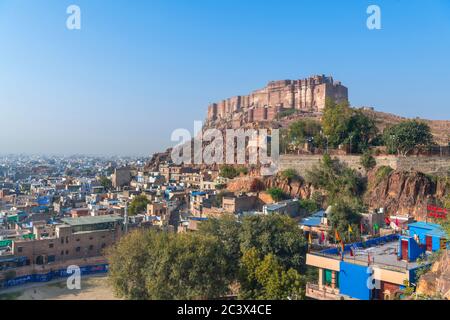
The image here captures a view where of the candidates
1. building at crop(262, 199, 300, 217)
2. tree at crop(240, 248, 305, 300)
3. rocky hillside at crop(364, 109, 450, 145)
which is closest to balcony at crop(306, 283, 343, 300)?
tree at crop(240, 248, 305, 300)

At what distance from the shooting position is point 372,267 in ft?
37.1

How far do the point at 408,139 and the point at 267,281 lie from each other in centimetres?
1594

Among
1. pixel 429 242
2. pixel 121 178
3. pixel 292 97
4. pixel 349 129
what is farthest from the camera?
pixel 292 97

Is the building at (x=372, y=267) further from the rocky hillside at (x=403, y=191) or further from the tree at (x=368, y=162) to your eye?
the tree at (x=368, y=162)

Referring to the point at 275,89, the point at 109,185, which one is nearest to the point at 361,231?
the point at 109,185

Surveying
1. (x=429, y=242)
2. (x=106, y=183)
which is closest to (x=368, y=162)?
(x=429, y=242)

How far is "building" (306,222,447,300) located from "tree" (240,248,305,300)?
149 centimetres

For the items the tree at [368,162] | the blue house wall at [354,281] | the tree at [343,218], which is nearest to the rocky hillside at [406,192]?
the tree at [368,162]

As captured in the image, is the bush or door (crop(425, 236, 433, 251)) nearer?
door (crop(425, 236, 433, 251))

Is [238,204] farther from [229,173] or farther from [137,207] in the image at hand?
[229,173]

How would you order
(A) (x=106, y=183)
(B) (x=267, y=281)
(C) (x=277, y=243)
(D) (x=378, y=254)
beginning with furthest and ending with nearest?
(A) (x=106, y=183)
(C) (x=277, y=243)
(D) (x=378, y=254)
(B) (x=267, y=281)

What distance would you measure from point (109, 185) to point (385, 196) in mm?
29158

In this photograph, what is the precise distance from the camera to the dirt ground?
52.1 ft

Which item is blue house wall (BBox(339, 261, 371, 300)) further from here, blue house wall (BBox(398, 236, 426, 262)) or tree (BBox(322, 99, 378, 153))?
tree (BBox(322, 99, 378, 153))
